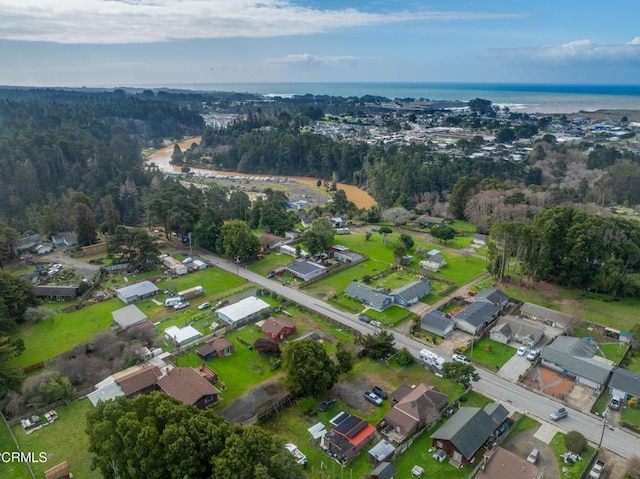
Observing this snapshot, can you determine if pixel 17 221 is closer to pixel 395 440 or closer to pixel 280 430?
pixel 280 430

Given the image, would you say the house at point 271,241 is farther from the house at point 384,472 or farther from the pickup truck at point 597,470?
the pickup truck at point 597,470

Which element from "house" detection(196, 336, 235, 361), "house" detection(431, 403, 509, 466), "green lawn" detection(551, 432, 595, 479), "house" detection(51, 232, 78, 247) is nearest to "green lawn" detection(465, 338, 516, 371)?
"house" detection(431, 403, 509, 466)

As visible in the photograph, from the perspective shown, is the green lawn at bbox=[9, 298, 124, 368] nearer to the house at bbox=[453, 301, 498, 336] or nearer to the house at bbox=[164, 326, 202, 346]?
the house at bbox=[164, 326, 202, 346]

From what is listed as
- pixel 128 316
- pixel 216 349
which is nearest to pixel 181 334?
pixel 216 349

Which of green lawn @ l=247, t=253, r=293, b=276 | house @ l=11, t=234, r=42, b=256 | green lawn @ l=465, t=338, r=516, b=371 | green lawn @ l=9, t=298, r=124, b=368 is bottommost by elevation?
green lawn @ l=9, t=298, r=124, b=368

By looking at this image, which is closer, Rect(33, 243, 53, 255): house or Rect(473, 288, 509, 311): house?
Rect(473, 288, 509, 311): house

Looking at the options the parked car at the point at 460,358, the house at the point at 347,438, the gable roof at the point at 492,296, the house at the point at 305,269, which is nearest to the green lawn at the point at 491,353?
the parked car at the point at 460,358
